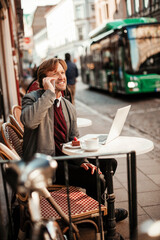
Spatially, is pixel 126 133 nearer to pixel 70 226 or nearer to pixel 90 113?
pixel 90 113

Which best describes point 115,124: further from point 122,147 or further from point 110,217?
point 110,217

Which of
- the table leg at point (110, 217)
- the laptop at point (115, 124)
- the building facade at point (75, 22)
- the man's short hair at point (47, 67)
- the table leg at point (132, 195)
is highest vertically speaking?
the building facade at point (75, 22)

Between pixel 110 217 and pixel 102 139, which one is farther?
pixel 102 139

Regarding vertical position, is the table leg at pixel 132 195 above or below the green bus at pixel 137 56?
below

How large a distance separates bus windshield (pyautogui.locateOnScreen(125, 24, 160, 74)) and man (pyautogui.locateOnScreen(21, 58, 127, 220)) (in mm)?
11443

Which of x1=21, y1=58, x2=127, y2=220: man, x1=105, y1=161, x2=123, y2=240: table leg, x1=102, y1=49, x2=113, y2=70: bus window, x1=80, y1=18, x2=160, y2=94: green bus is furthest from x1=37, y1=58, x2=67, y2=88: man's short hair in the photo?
x1=102, y1=49, x2=113, y2=70: bus window

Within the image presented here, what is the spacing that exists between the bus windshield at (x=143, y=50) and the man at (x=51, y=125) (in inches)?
451

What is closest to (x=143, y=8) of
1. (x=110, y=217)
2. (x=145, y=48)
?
(x=145, y=48)

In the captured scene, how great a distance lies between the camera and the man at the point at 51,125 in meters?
3.16

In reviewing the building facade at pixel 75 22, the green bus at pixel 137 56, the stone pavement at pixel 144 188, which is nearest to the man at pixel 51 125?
the stone pavement at pixel 144 188

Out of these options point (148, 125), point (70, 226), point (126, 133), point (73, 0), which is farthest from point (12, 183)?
point (73, 0)

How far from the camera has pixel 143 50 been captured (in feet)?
48.3

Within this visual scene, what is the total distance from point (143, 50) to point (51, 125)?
40.1 feet

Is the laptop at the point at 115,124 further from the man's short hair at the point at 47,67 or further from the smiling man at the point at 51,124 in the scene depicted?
the man's short hair at the point at 47,67
